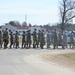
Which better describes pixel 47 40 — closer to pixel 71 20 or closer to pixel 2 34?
pixel 2 34

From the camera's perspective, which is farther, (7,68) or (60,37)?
(60,37)

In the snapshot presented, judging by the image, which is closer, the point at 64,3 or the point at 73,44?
the point at 73,44

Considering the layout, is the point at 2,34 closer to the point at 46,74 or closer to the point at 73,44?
the point at 73,44

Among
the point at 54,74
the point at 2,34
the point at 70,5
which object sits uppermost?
the point at 70,5

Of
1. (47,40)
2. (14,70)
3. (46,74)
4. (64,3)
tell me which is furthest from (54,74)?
(64,3)

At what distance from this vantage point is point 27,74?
15.3m

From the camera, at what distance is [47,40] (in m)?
38.2

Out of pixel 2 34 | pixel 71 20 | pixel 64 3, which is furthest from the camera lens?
pixel 71 20

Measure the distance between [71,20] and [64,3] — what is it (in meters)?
6.75

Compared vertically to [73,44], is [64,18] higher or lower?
higher

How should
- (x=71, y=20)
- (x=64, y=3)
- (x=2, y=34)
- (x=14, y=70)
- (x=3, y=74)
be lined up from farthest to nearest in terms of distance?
(x=71, y=20)
(x=64, y=3)
(x=2, y=34)
(x=14, y=70)
(x=3, y=74)

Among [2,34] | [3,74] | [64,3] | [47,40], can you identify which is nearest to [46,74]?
[3,74]

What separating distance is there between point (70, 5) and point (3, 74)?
2335 inches

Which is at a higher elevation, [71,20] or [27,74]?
[71,20]
